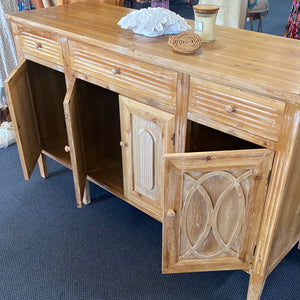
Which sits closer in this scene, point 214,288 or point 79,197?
point 214,288

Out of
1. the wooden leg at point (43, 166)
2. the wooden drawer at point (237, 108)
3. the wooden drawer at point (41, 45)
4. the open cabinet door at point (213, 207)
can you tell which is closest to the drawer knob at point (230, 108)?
the wooden drawer at point (237, 108)

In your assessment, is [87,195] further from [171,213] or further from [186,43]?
[186,43]

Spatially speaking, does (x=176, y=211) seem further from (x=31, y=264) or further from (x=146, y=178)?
(x=31, y=264)

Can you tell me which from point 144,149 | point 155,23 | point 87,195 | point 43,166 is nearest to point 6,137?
point 43,166

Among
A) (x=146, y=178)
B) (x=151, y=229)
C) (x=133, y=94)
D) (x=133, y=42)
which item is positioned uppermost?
(x=133, y=42)

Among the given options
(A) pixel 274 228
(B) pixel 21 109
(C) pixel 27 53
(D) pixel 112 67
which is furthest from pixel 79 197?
(A) pixel 274 228

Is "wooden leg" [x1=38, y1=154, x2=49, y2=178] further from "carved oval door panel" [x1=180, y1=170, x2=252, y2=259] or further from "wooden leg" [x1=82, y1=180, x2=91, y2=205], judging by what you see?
"carved oval door panel" [x1=180, y1=170, x2=252, y2=259]

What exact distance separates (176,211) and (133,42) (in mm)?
642

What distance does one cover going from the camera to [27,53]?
1.74 m

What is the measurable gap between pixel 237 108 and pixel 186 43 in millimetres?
311

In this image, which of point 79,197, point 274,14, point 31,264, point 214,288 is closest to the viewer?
point 214,288

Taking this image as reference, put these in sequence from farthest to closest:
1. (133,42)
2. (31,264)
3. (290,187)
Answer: (31,264), (133,42), (290,187)

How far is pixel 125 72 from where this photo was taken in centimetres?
135

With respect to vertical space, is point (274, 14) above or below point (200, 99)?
below
